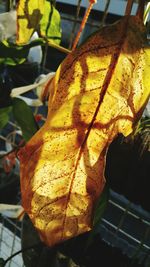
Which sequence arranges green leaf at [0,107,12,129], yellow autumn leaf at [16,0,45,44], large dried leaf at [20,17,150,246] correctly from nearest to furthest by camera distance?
large dried leaf at [20,17,150,246]
yellow autumn leaf at [16,0,45,44]
green leaf at [0,107,12,129]

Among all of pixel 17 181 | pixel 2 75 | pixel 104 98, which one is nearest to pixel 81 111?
pixel 104 98

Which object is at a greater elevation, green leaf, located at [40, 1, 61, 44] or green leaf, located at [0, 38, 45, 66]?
green leaf, located at [40, 1, 61, 44]

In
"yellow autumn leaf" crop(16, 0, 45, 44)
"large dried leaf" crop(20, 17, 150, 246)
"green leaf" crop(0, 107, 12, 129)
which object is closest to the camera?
"large dried leaf" crop(20, 17, 150, 246)

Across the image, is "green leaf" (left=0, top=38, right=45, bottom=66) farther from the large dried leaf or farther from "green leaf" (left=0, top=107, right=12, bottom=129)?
the large dried leaf

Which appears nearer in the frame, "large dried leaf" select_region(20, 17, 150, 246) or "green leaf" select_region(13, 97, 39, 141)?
"large dried leaf" select_region(20, 17, 150, 246)

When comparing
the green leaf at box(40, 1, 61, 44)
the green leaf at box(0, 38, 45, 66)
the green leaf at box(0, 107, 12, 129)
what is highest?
the green leaf at box(40, 1, 61, 44)

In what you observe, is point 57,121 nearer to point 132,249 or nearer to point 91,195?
point 91,195

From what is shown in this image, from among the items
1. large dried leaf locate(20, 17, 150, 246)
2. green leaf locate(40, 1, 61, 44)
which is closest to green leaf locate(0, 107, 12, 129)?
green leaf locate(40, 1, 61, 44)
